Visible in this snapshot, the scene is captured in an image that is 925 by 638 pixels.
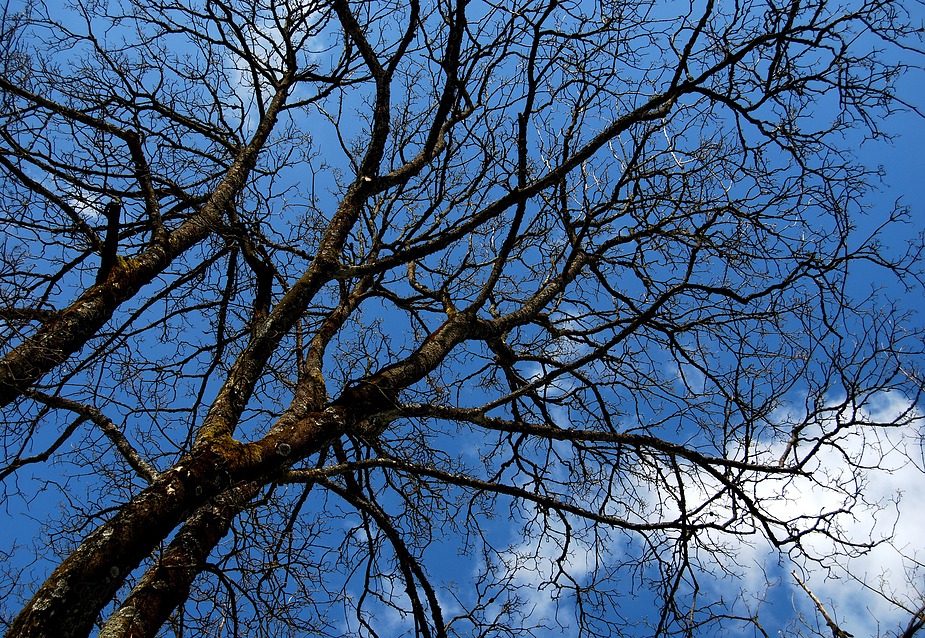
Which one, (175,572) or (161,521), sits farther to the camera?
(175,572)

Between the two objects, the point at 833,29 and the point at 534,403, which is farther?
the point at 534,403

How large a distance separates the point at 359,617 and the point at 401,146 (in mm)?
4345

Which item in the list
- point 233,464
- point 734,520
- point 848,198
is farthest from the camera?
point 848,198

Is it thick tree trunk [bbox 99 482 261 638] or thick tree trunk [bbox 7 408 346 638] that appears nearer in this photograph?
thick tree trunk [bbox 7 408 346 638]

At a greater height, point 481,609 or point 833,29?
point 833,29

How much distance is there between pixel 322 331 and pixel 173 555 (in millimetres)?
1859

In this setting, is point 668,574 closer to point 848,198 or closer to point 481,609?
point 481,609

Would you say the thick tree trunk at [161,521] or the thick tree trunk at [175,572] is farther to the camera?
the thick tree trunk at [175,572]

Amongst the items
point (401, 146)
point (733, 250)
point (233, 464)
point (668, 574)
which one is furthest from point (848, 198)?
point (233, 464)

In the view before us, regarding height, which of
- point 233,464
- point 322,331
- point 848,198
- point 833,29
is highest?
point 833,29

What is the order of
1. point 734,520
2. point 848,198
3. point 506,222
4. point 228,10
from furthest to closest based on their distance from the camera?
point 506,222, point 228,10, point 848,198, point 734,520

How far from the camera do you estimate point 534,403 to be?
5609mm

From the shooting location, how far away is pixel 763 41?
366 centimetres

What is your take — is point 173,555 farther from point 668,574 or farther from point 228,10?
point 228,10
